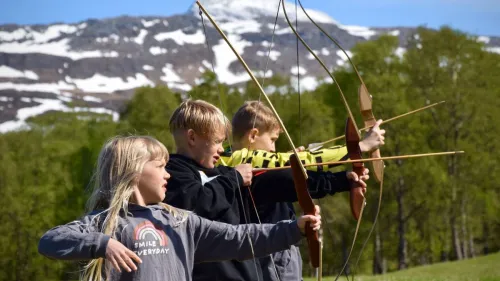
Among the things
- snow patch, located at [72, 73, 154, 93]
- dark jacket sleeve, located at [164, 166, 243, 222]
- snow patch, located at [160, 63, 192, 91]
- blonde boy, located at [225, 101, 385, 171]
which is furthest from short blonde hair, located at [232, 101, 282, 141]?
snow patch, located at [72, 73, 154, 93]

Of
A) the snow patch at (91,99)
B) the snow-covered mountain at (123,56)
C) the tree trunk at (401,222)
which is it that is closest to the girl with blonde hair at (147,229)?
the tree trunk at (401,222)

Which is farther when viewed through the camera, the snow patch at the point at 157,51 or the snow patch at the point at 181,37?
the snow patch at the point at 181,37

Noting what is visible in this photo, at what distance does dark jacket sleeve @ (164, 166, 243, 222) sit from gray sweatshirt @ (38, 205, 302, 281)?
0.52 m

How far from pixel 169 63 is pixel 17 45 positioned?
1255 inches

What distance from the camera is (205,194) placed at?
4066mm

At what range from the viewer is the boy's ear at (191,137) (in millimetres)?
4320

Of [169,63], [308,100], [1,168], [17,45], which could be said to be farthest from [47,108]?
[308,100]

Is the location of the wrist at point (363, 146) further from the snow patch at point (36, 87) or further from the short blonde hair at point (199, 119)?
the snow patch at point (36, 87)

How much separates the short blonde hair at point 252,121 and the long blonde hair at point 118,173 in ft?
5.08

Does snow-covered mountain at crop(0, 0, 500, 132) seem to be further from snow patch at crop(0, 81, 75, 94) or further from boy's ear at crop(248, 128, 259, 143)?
boy's ear at crop(248, 128, 259, 143)

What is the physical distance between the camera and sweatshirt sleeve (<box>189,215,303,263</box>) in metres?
3.38

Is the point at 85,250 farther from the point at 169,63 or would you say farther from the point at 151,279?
the point at 169,63

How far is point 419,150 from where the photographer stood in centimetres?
4047

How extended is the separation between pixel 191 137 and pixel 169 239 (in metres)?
1.01
